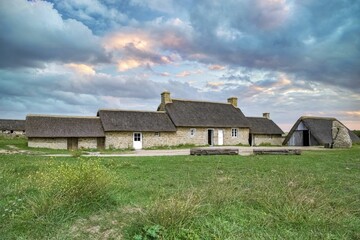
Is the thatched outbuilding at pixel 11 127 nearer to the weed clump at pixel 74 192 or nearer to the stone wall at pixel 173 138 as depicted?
the stone wall at pixel 173 138

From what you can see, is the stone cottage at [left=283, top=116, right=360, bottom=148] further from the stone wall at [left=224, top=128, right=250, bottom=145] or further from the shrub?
the shrub

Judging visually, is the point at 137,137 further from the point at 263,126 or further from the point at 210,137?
the point at 263,126

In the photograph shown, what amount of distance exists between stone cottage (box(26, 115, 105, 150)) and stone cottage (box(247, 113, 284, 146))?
2099cm

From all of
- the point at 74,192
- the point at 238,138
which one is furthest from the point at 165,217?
the point at 238,138

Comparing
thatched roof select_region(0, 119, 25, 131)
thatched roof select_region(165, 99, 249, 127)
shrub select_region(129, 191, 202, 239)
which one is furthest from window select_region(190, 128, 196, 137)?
Answer: thatched roof select_region(0, 119, 25, 131)

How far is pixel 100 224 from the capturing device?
592cm

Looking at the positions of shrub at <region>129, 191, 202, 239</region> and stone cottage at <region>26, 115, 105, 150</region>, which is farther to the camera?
stone cottage at <region>26, 115, 105, 150</region>

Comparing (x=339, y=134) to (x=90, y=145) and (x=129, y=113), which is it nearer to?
(x=129, y=113)

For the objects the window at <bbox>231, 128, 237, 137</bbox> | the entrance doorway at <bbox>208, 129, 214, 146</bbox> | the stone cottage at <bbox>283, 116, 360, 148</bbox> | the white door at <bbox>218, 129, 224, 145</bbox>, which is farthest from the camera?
the window at <bbox>231, 128, 237, 137</bbox>

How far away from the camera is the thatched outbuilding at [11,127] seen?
6094cm

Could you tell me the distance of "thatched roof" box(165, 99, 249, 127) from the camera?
120 feet

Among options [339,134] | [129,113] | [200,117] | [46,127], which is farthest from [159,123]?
[339,134]

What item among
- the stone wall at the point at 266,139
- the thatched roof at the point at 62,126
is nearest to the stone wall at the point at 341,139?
the stone wall at the point at 266,139

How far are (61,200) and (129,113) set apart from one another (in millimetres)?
28541
